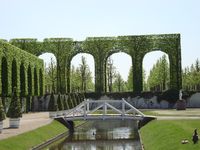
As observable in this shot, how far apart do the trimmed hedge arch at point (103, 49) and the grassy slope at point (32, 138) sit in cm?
4239

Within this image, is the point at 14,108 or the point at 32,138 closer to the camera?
the point at 32,138

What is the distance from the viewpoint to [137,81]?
83.9m

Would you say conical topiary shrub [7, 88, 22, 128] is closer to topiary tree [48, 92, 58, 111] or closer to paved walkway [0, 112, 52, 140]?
paved walkway [0, 112, 52, 140]

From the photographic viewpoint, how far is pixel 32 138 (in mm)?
31750

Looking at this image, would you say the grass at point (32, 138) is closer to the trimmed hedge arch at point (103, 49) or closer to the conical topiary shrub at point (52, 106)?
the conical topiary shrub at point (52, 106)

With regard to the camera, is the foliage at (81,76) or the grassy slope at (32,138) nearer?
the grassy slope at (32,138)

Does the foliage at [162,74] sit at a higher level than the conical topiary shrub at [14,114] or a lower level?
higher

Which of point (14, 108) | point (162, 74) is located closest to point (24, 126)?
point (14, 108)

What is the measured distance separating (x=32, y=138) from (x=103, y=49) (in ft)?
179

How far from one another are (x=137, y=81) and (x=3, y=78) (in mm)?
33053

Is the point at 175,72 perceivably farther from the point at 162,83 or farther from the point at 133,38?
the point at 162,83

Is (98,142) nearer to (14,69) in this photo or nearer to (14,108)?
(14,108)

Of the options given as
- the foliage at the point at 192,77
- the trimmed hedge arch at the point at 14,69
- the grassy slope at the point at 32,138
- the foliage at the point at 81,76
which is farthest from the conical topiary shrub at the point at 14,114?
the foliage at the point at 192,77

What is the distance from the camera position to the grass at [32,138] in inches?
1067
